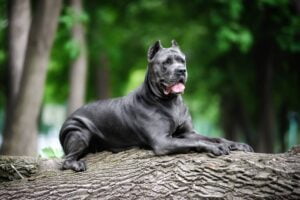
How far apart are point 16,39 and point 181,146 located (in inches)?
259

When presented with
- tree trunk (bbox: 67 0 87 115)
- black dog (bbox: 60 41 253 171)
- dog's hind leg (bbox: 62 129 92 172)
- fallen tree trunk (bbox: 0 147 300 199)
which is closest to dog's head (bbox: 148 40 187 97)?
black dog (bbox: 60 41 253 171)

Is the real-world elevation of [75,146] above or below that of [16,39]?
below

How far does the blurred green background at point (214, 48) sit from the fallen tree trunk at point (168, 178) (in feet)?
27.4

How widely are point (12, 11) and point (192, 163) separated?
701cm

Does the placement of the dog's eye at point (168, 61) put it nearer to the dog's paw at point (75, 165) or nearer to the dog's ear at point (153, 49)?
the dog's ear at point (153, 49)

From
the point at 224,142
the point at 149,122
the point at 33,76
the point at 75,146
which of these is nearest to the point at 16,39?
the point at 33,76

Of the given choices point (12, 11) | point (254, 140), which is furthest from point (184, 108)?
point (254, 140)

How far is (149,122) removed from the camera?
7121 mm

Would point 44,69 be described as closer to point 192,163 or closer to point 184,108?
point 184,108

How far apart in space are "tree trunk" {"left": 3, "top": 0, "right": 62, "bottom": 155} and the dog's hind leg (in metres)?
3.37

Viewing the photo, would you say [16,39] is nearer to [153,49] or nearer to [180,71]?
[153,49]

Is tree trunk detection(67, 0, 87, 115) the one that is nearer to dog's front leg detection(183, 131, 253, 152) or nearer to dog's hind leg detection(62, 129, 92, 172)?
dog's hind leg detection(62, 129, 92, 172)

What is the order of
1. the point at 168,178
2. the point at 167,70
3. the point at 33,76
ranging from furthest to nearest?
the point at 33,76 → the point at 167,70 → the point at 168,178

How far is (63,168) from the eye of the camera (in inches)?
289
